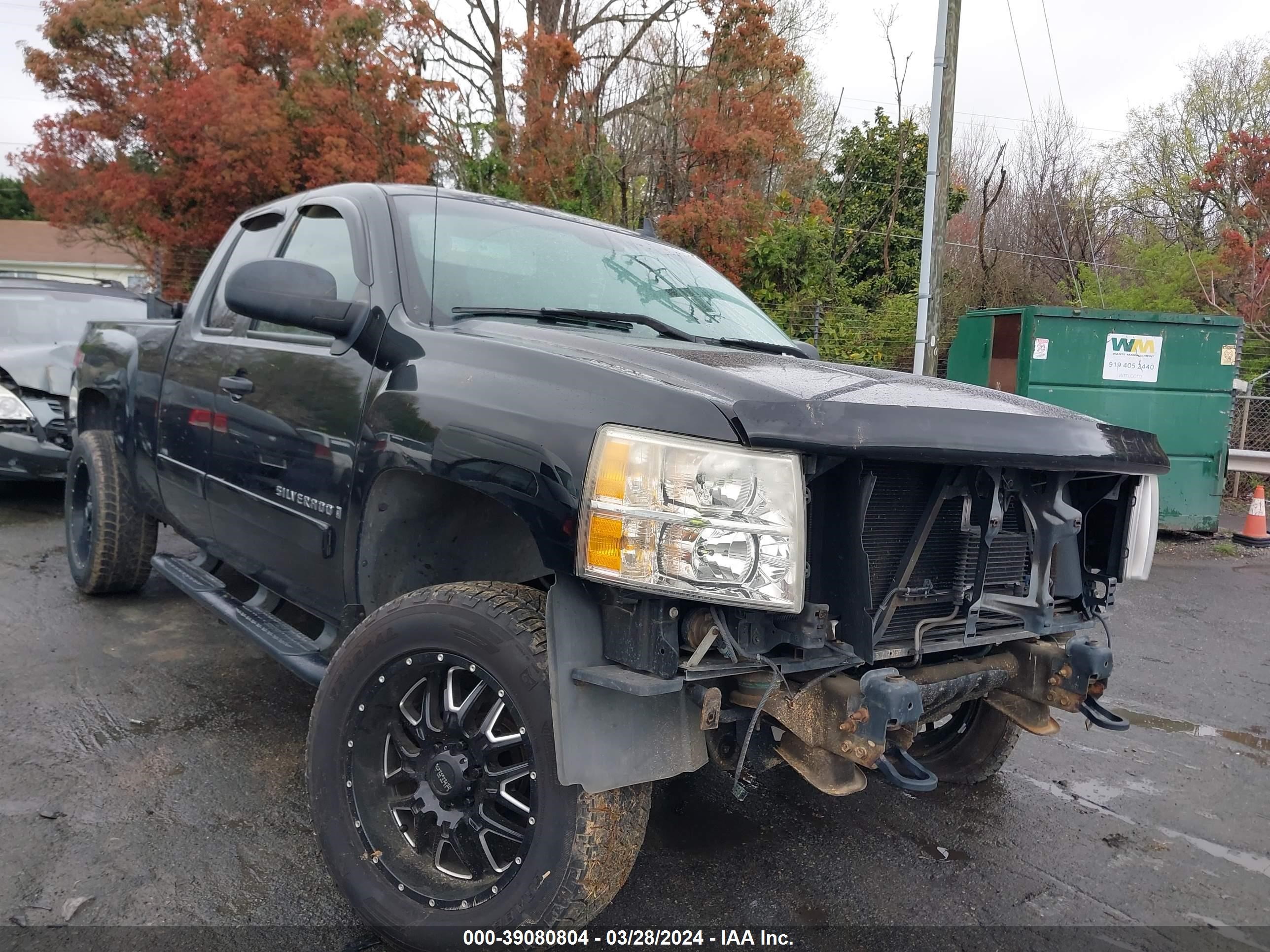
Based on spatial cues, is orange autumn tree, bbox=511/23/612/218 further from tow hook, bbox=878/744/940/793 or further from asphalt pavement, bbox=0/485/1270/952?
tow hook, bbox=878/744/940/793

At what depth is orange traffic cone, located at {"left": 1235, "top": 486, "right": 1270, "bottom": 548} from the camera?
335 inches

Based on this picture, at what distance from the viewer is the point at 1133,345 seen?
27.9ft

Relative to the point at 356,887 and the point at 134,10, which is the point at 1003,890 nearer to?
the point at 356,887

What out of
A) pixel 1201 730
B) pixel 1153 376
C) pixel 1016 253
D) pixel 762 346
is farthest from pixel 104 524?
pixel 1016 253

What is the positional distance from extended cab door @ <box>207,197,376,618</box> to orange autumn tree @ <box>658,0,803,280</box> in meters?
8.08

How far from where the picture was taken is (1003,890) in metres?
2.77

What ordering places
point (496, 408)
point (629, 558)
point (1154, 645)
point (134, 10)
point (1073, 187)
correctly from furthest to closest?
point (1073, 187), point (134, 10), point (1154, 645), point (496, 408), point (629, 558)

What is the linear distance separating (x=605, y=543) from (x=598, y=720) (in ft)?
1.21

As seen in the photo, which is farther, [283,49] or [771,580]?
[283,49]

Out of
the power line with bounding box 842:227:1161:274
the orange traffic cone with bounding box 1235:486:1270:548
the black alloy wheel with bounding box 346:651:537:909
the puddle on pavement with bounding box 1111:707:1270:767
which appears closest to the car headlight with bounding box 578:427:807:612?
the black alloy wheel with bounding box 346:651:537:909

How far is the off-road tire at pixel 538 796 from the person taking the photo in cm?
202

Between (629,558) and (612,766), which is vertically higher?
(629,558)

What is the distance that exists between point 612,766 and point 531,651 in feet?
0.98

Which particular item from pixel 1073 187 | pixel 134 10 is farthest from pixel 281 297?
pixel 1073 187
